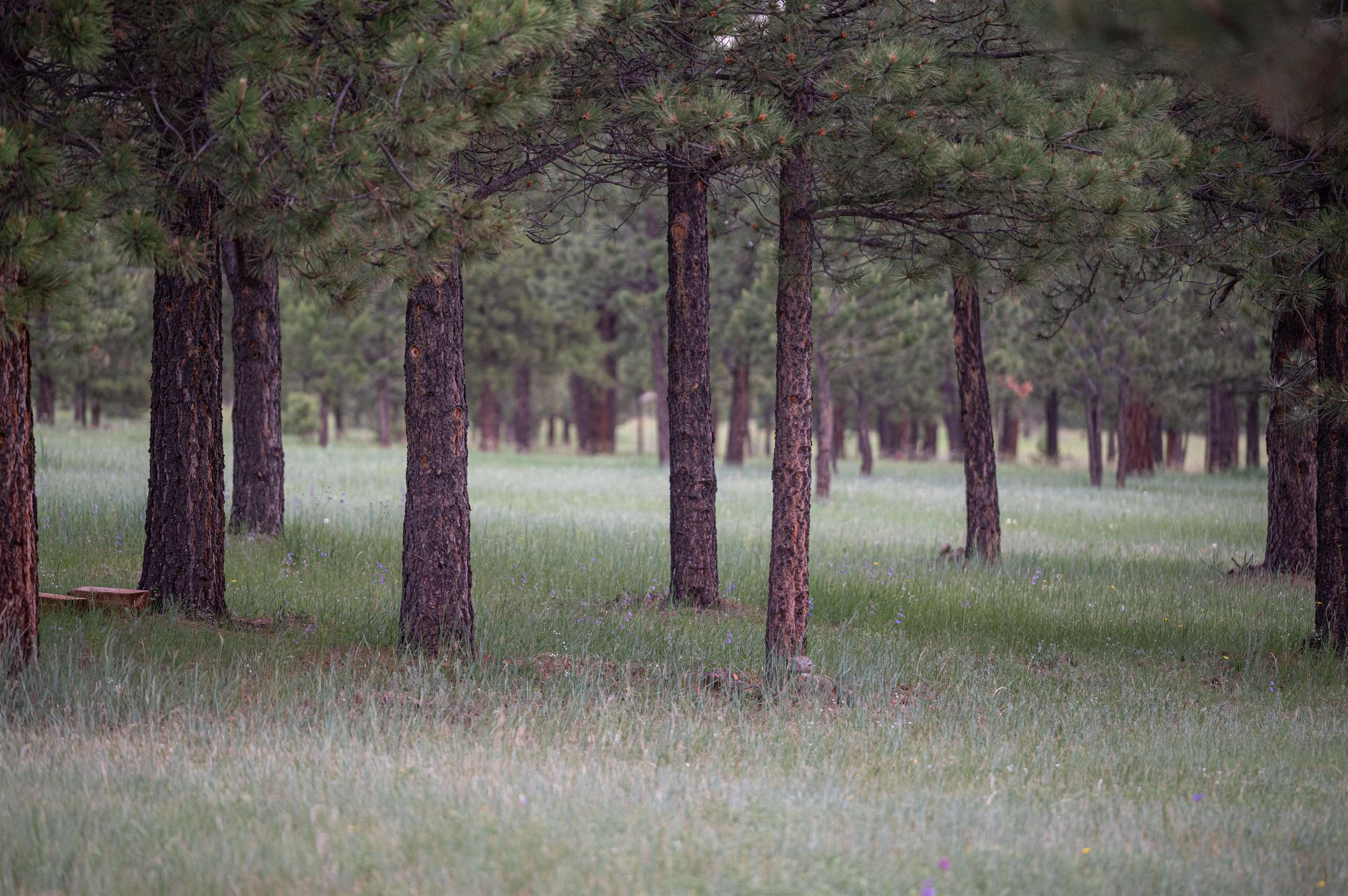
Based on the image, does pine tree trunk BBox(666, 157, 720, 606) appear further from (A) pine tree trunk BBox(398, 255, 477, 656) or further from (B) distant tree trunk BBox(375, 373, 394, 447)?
(B) distant tree trunk BBox(375, 373, 394, 447)

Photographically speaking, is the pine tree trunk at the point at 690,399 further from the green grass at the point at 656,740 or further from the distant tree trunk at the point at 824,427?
the distant tree trunk at the point at 824,427

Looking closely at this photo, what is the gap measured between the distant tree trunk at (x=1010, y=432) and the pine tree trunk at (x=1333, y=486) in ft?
113

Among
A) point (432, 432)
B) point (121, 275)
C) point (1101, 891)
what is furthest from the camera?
point (121, 275)

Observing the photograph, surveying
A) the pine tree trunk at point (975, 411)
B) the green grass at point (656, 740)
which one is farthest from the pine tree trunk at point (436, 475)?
the pine tree trunk at point (975, 411)

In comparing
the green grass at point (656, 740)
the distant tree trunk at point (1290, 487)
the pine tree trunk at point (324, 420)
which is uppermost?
the pine tree trunk at point (324, 420)

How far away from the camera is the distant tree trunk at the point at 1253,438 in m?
31.2

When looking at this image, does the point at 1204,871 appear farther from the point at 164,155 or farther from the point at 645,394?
the point at 645,394

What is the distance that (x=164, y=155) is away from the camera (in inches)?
233

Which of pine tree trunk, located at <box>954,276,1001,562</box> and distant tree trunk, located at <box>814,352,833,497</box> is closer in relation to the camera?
pine tree trunk, located at <box>954,276,1001,562</box>

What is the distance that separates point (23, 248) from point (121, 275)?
853 inches

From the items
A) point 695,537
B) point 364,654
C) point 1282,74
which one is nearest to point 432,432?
point 364,654

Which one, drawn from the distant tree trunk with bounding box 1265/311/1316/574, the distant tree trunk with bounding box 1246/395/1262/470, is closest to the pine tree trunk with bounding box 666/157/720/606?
the distant tree trunk with bounding box 1265/311/1316/574

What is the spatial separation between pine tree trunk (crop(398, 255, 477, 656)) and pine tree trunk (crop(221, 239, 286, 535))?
3968 mm

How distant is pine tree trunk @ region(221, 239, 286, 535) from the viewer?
9867 millimetres
